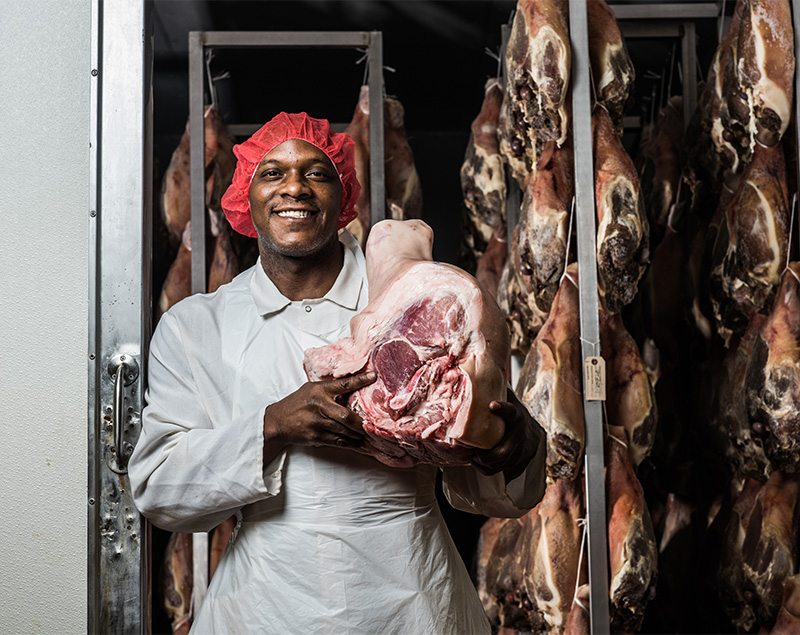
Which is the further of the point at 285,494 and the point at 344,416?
the point at 285,494

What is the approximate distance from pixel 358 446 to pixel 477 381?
0.26 metres

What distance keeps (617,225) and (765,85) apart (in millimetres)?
550

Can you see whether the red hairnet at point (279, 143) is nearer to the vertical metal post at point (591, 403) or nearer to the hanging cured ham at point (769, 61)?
the vertical metal post at point (591, 403)

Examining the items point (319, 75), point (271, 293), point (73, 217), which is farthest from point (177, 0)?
point (271, 293)

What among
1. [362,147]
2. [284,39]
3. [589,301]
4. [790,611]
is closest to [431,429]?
[589,301]

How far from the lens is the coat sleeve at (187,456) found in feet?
6.06

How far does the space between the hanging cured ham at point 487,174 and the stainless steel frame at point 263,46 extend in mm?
570

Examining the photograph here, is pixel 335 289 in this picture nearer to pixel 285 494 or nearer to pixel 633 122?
pixel 285 494

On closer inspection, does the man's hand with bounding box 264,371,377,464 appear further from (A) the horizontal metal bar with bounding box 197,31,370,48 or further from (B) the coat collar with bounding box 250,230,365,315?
(A) the horizontal metal bar with bounding box 197,31,370,48

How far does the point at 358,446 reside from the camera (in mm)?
1808

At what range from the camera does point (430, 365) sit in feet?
5.55

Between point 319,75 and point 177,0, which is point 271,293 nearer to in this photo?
point 177,0

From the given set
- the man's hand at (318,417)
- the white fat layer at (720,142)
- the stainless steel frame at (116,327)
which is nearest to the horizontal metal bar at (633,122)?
the white fat layer at (720,142)

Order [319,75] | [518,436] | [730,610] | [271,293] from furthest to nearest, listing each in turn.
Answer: [319,75], [730,610], [271,293], [518,436]
